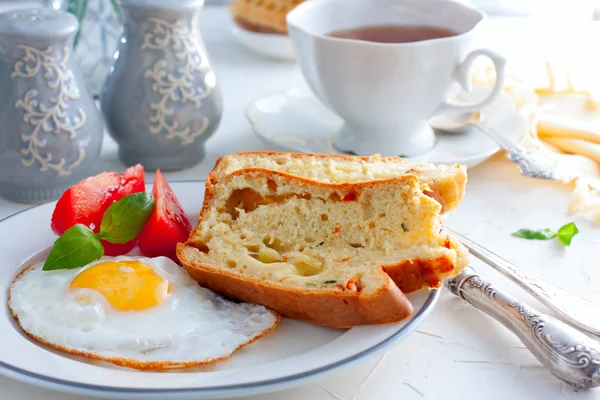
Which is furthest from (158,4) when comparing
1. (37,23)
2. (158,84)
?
(37,23)

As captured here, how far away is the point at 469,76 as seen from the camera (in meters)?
2.42

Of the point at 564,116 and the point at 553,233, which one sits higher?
the point at 564,116

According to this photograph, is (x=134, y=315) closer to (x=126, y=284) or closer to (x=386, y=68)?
(x=126, y=284)

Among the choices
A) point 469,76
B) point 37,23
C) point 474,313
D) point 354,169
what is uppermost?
point 37,23

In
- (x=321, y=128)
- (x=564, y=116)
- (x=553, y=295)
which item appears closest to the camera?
(x=553, y=295)

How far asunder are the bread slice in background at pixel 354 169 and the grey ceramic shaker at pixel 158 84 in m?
0.42

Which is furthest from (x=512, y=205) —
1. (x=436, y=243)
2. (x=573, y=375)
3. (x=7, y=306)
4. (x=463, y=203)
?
(x=7, y=306)

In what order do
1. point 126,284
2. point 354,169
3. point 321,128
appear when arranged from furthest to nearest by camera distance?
point 321,128
point 354,169
point 126,284

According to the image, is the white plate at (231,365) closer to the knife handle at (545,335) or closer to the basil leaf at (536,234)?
the knife handle at (545,335)

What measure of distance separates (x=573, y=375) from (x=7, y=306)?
120cm

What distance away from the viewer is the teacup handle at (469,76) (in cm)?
239

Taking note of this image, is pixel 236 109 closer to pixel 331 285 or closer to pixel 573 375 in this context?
pixel 331 285

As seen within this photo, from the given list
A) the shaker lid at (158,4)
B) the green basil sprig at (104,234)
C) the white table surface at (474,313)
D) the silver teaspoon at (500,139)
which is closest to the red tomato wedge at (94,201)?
the green basil sprig at (104,234)

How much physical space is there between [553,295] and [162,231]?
96 centimetres
